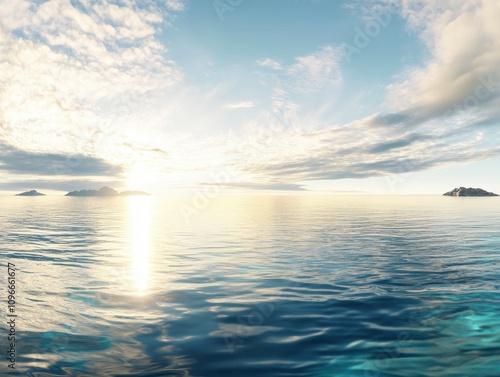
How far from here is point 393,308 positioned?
15.5m

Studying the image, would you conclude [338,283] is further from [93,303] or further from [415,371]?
[93,303]

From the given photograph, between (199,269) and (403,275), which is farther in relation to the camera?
(199,269)

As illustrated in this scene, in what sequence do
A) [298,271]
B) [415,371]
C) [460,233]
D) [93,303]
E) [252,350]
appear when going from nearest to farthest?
[415,371], [252,350], [93,303], [298,271], [460,233]

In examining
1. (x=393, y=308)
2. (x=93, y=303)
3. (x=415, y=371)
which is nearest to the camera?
(x=415, y=371)

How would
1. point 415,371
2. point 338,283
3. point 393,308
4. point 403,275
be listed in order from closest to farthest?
point 415,371 < point 393,308 < point 338,283 < point 403,275

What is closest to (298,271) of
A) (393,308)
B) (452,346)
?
(393,308)

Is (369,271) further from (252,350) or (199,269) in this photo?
(252,350)

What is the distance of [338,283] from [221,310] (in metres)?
8.24

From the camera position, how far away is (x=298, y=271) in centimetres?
2358

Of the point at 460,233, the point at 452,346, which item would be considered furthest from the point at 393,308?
the point at 460,233

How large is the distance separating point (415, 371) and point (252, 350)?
522cm

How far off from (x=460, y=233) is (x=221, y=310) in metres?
42.0

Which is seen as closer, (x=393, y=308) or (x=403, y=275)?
(x=393, y=308)

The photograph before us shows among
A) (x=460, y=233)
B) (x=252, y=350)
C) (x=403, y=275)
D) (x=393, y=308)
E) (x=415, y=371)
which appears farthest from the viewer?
(x=460, y=233)
